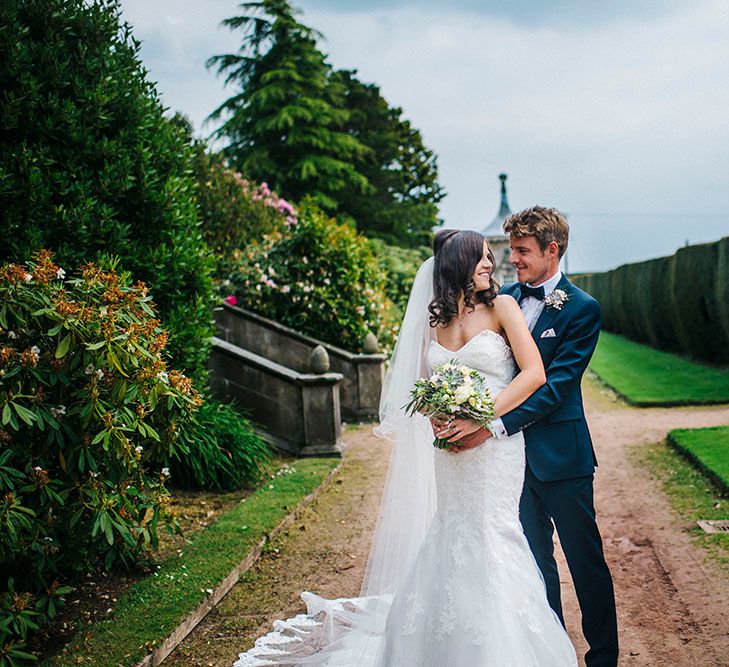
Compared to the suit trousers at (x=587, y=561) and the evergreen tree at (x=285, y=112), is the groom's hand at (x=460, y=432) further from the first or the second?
the evergreen tree at (x=285, y=112)

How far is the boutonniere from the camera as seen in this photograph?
390 cm

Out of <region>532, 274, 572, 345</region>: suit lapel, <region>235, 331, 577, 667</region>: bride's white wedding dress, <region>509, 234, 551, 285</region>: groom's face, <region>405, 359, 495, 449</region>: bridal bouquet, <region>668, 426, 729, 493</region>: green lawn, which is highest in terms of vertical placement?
<region>509, 234, 551, 285</region>: groom's face

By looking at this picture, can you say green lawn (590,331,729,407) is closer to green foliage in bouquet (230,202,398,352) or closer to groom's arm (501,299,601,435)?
green foliage in bouquet (230,202,398,352)

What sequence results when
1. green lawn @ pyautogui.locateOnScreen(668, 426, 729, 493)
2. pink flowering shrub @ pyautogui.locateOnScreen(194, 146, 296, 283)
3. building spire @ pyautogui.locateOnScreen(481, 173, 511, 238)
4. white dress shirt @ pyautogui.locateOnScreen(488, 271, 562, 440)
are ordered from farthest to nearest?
1. building spire @ pyautogui.locateOnScreen(481, 173, 511, 238)
2. pink flowering shrub @ pyautogui.locateOnScreen(194, 146, 296, 283)
3. green lawn @ pyautogui.locateOnScreen(668, 426, 729, 493)
4. white dress shirt @ pyautogui.locateOnScreen(488, 271, 562, 440)

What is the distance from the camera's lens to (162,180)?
6.95m

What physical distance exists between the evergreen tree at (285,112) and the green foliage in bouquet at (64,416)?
21.3 m

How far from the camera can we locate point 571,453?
3816 mm

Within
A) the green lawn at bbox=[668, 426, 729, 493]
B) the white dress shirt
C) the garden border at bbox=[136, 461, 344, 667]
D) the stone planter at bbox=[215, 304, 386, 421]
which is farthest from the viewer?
the stone planter at bbox=[215, 304, 386, 421]

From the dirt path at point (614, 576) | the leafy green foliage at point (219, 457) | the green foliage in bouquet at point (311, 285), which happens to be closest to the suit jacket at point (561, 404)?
the dirt path at point (614, 576)

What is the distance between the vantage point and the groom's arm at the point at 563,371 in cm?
373

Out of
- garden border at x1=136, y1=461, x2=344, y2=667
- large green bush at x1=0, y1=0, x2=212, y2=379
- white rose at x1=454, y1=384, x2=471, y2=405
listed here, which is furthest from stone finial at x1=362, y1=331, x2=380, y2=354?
white rose at x1=454, y1=384, x2=471, y2=405

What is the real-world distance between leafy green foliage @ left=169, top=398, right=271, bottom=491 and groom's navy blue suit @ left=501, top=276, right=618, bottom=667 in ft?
14.2

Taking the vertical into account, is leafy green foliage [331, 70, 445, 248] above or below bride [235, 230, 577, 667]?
above

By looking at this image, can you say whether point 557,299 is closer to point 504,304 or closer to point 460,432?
point 504,304
